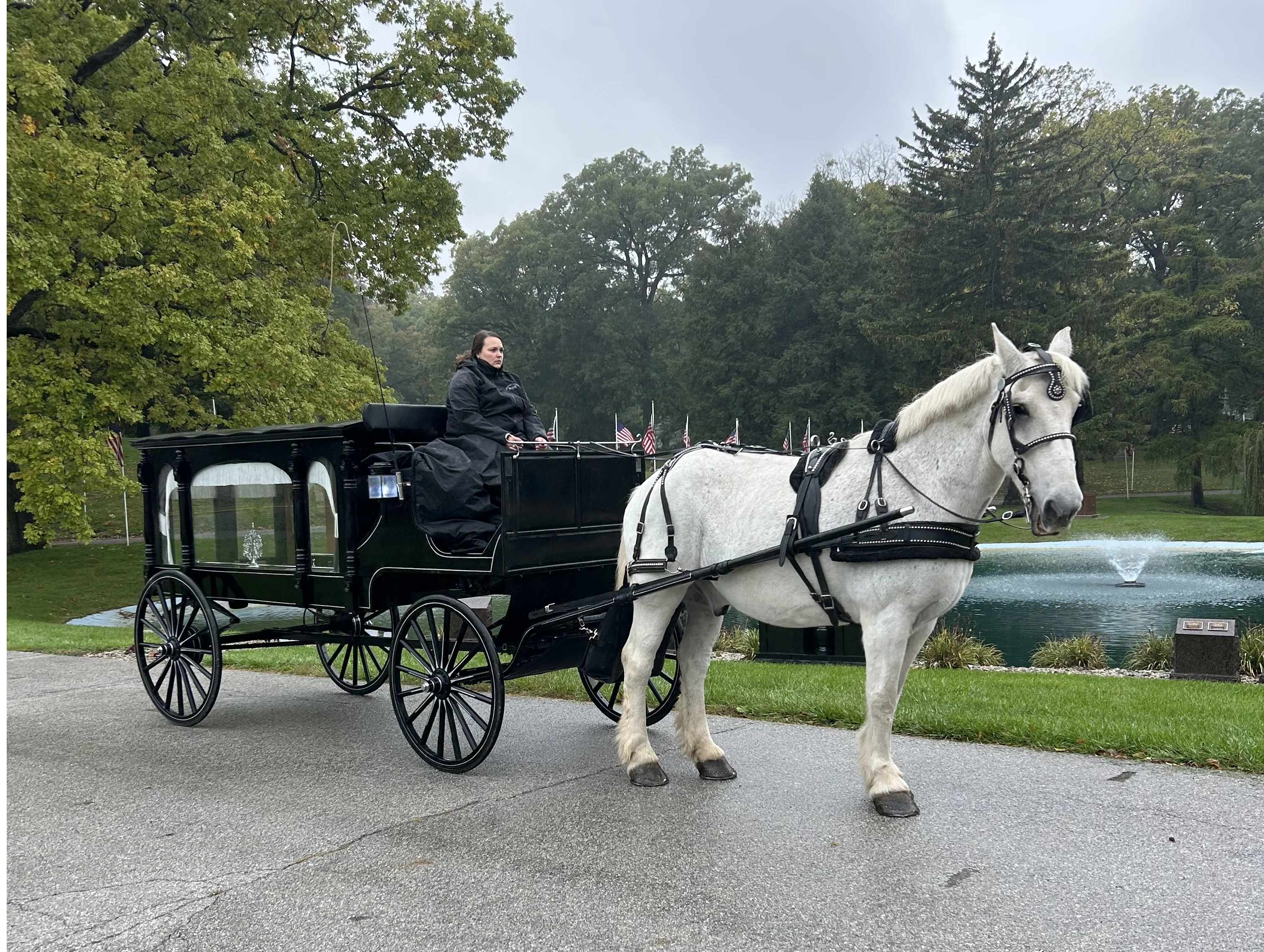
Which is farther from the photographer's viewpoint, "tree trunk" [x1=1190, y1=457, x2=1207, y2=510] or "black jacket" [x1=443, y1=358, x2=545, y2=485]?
"tree trunk" [x1=1190, y1=457, x2=1207, y2=510]

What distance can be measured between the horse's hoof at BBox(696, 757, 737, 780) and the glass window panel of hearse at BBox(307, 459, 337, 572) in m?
2.70

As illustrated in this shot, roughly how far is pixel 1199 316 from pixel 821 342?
14512mm

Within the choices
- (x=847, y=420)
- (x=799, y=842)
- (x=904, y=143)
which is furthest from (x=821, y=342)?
(x=799, y=842)

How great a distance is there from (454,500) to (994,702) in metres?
3.98

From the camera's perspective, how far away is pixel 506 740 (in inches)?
247

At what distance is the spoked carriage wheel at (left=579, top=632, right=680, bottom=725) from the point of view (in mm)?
6148

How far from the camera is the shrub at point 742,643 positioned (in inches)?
441

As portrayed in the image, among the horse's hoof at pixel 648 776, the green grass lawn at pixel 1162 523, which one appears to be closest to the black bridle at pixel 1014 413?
the horse's hoof at pixel 648 776

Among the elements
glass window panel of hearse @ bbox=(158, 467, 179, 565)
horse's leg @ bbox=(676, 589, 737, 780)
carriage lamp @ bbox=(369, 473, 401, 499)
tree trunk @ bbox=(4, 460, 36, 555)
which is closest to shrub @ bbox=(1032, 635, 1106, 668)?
horse's leg @ bbox=(676, 589, 737, 780)

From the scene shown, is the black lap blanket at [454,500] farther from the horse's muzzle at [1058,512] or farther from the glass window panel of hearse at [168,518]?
the horse's muzzle at [1058,512]

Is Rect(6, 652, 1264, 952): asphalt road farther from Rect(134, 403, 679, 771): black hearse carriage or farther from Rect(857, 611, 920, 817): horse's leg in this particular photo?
Rect(134, 403, 679, 771): black hearse carriage

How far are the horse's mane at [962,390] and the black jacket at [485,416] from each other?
224 centimetres

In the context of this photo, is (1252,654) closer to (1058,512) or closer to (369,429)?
(1058,512)

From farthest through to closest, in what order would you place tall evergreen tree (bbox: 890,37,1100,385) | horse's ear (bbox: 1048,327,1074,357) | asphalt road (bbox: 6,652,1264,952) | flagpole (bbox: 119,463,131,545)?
tall evergreen tree (bbox: 890,37,1100,385), flagpole (bbox: 119,463,131,545), horse's ear (bbox: 1048,327,1074,357), asphalt road (bbox: 6,652,1264,952)
